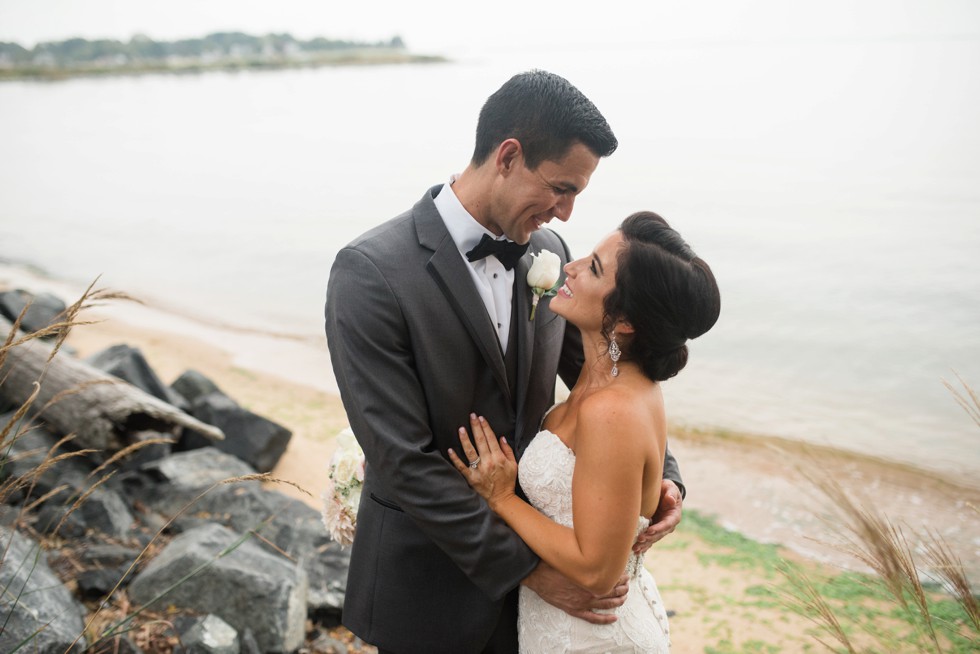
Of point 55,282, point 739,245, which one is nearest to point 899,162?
point 739,245

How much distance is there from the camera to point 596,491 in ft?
6.91

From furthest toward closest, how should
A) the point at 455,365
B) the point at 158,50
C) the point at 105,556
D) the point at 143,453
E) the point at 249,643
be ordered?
1. the point at 158,50
2. the point at 143,453
3. the point at 105,556
4. the point at 249,643
5. the point at 455,365

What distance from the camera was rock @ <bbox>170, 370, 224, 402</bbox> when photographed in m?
6.98

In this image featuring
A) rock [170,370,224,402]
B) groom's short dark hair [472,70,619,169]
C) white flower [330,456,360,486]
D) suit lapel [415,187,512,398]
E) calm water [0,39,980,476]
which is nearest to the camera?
suit lapel [415,187,512,398]

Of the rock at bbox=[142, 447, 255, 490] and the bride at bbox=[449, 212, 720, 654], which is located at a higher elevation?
the bride at bbox=[449, 212, 720, 654]

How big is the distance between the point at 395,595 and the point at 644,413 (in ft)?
3.31

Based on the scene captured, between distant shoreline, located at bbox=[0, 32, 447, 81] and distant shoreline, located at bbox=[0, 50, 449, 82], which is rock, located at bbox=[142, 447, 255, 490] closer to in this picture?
distant shoreline, located at bbox=[0, 50, 449, 82]

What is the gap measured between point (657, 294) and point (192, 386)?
5927 millimetres

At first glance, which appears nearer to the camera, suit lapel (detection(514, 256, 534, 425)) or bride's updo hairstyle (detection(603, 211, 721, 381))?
bride's updo hairstyle (detection(603, 211, 721, 381))

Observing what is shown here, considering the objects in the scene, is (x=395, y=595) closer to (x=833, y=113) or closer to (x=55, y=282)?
(x=55, y=282)

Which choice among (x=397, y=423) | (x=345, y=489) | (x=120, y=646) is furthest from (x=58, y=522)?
(x=397, y=423)

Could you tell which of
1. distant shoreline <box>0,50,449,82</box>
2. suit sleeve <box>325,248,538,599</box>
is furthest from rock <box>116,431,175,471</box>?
distant shoreline <box>0,50,449,82</box>

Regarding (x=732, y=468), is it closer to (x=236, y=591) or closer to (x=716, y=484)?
(x=716, y=484)

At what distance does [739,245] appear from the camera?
15992mm
